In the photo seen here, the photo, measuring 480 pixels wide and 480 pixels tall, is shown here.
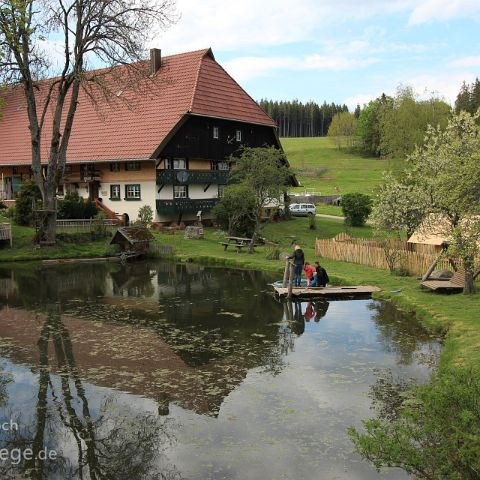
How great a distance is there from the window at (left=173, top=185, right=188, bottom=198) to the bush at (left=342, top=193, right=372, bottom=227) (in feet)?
45.2

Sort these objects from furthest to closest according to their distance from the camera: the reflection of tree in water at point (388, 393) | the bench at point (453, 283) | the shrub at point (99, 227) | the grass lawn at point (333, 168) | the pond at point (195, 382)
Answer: the grass lawn at point (333, 168), the shrub at point (99, 227), the bench at point (453, 283), the reflection of tree in water at point (388, 393), the pond at point (195, 382)

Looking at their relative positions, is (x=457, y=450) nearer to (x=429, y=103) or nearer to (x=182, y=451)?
(x=182, y=451)

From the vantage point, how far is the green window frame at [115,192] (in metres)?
40.0

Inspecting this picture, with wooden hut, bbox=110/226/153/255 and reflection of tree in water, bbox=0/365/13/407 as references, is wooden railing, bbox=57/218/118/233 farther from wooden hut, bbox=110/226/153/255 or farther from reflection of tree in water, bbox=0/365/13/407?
reflection of tree in water, bbox=0/365/13/407

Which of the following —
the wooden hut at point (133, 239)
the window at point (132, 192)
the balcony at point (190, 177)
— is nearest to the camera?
the wooden hut at point (133, 239)

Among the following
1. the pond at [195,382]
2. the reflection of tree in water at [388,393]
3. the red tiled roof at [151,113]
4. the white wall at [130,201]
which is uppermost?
the red tiled roof at [151,113]

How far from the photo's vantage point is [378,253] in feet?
84.8

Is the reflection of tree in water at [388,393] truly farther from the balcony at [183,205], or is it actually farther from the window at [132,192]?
the window at [132,192]

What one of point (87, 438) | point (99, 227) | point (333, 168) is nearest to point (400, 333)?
point (87, 438)

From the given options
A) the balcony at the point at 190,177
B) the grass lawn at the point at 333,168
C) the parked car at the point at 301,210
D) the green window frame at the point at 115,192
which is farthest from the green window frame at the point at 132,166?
the grass lawn at the point at 333,168

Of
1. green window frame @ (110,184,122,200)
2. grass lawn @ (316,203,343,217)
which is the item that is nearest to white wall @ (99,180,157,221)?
green window frame @ (110,184,122,200)

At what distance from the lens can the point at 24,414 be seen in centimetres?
998

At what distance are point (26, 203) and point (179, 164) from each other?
35.0ft

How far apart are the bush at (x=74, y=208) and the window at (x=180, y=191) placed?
5.79 metres
